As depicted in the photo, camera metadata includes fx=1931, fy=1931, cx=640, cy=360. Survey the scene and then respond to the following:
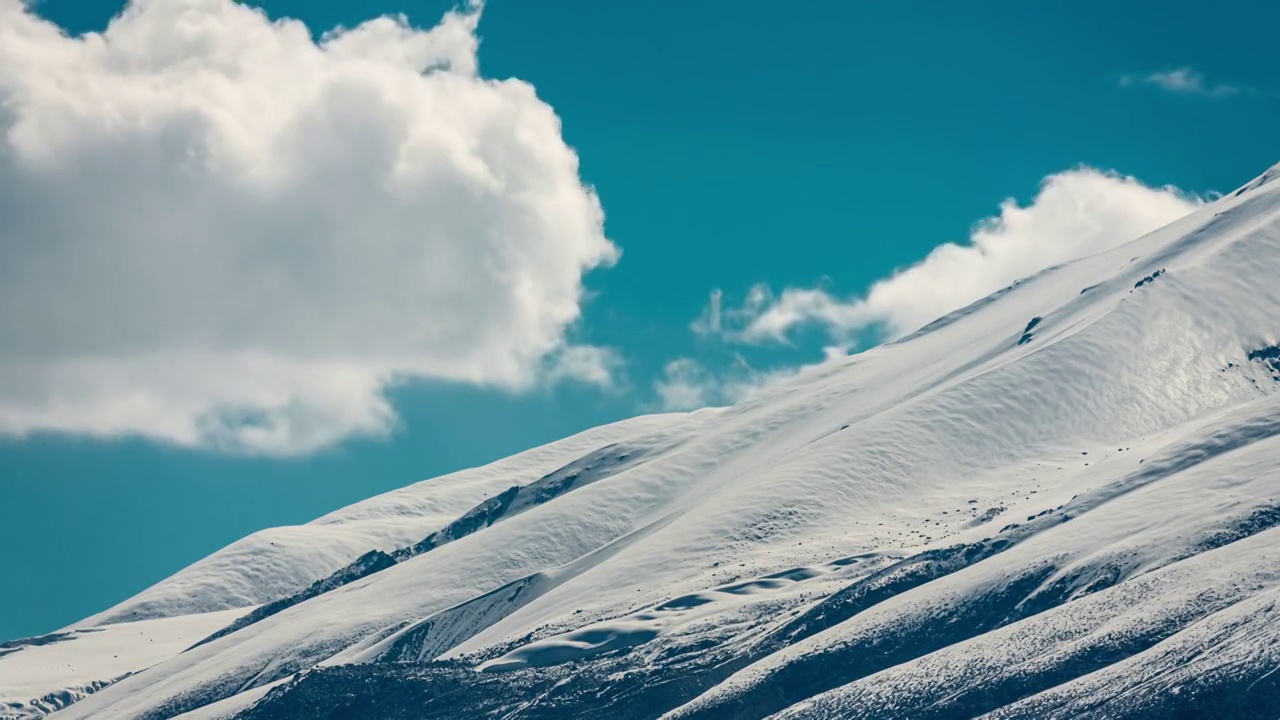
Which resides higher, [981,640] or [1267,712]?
[981,640]

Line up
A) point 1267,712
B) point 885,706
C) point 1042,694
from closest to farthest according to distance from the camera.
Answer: point 1267,712 → point 1042,694 → point 885,706

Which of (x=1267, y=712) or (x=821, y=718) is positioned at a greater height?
(x=821, y=718)

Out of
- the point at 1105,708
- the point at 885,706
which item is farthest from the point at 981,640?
the point at 1105,708

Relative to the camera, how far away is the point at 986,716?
17988 cm

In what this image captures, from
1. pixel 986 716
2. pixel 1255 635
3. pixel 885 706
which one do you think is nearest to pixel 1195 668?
pixel 1255 635

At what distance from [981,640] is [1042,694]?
2201 centimetres

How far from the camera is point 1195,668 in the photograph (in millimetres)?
170000

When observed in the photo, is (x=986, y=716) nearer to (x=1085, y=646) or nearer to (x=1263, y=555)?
(x=1085, y=646)

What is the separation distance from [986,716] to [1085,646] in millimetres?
12953

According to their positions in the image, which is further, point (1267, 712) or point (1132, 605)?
point (1132, 605)

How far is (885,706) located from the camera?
623ft

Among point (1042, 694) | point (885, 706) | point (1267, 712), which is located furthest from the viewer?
point (885, 706)

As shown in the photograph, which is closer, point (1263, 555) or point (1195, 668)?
point (1195, 668)

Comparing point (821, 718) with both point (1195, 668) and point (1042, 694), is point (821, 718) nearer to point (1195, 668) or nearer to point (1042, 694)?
point (1042, 694)
